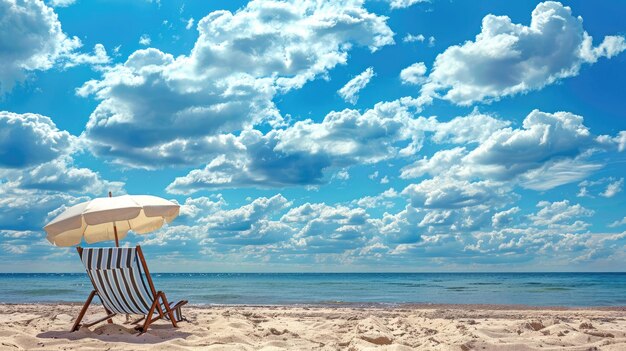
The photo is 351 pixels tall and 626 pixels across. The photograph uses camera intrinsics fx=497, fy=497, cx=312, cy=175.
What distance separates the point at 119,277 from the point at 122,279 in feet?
0.17

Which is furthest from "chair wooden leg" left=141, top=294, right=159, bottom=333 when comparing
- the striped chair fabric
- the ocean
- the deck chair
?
the ocean

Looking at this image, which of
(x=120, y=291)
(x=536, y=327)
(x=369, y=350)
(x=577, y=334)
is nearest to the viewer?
(x=369, y=350)

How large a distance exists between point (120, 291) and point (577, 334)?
6344 millimetres

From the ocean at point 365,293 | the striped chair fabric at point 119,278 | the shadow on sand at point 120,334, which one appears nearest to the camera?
the shadow on sand at point 120,334

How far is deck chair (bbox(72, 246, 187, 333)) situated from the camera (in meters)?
6.96

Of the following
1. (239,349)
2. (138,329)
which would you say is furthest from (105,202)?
(239,349)

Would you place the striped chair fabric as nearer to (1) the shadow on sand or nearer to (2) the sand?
(1) the shadow on sand

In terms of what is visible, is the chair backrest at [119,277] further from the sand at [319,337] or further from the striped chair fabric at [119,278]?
the sand at [319,337]

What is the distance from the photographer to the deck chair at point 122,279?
274 inches

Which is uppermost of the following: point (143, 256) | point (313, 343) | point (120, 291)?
point (143, 256)

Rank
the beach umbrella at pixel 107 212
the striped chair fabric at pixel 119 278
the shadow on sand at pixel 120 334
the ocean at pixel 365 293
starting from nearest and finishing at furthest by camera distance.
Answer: the shadow on sand at pixel 120 334 < the beach umbrella at pixel 107 212 < the striped chair fabric at pixel 119 278 < the ocean at pixel 365 293

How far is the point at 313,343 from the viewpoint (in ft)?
22.2

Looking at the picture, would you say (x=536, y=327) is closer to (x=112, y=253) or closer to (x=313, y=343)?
(x=313, y=343)

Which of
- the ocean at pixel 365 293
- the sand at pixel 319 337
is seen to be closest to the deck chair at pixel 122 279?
the sand at pixel 319 337
